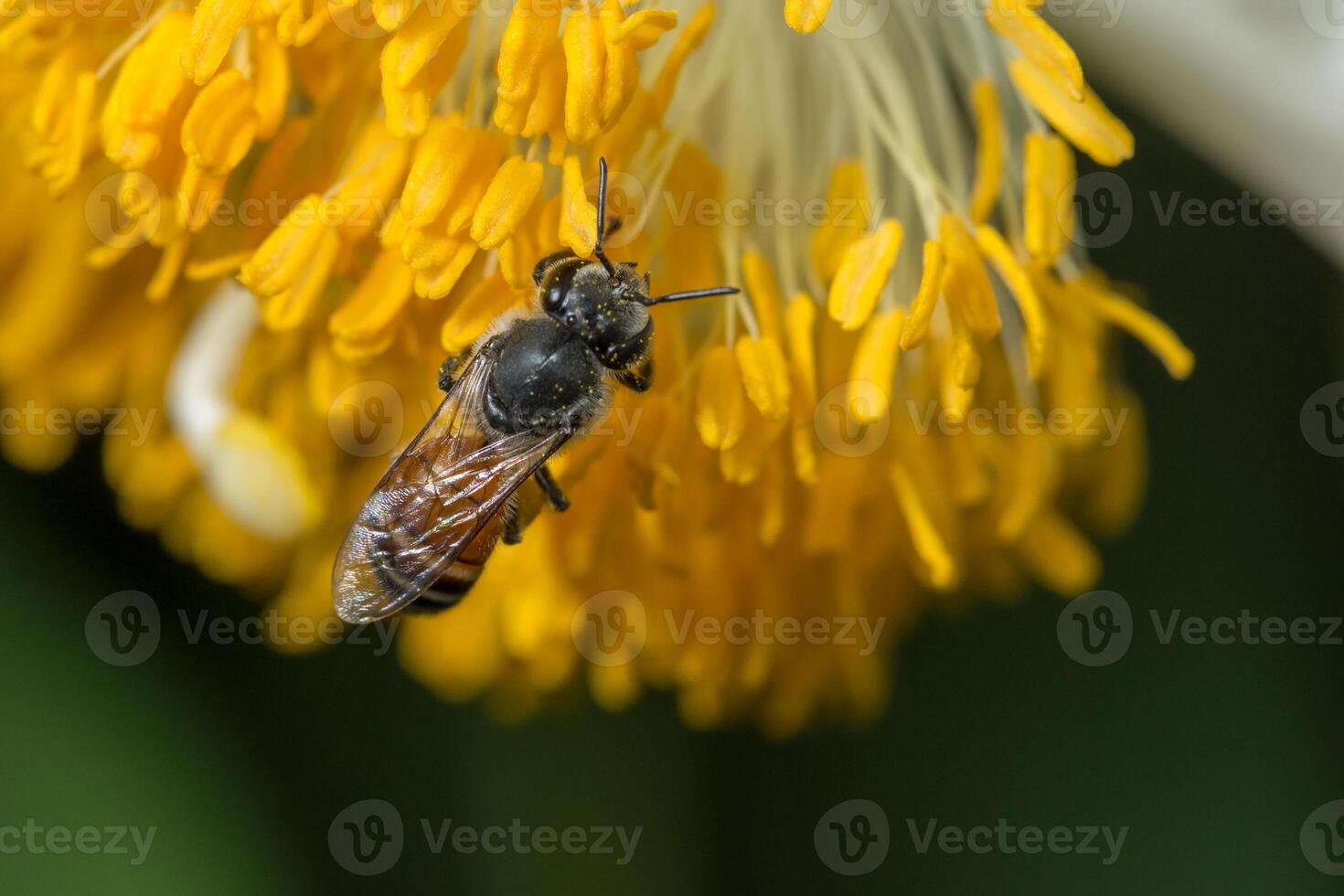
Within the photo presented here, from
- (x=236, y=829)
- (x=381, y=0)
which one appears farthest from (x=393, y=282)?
(x=236, y=829)

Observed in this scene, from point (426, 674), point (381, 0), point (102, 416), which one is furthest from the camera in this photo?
point (426, 674)

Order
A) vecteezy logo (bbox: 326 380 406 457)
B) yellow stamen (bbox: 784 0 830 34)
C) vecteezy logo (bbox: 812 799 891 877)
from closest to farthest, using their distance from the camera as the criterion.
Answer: yellow stamen (bbox: 784 0 830 34)
vecteezy logo (bbox: 326 380 406 457)
vecteezy logo (bbox: 812 799 891 877)

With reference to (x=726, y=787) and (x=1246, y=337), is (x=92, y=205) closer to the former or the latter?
(x=726, y=787)

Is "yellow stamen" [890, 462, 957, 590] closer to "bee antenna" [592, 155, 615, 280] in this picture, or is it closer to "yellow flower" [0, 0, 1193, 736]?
"yellow flower" [0, 0, 1193, 736]

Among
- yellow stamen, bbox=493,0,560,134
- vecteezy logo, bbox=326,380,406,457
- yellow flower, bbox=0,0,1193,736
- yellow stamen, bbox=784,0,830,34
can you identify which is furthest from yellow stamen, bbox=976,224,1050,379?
vecteezy logo, bbox=326,380,406,457

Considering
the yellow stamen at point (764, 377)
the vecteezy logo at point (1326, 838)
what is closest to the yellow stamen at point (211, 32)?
the yellow stamen at point (764, 377)

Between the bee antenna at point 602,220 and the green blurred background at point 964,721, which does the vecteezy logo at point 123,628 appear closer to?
the green blurred background at point 964,721
